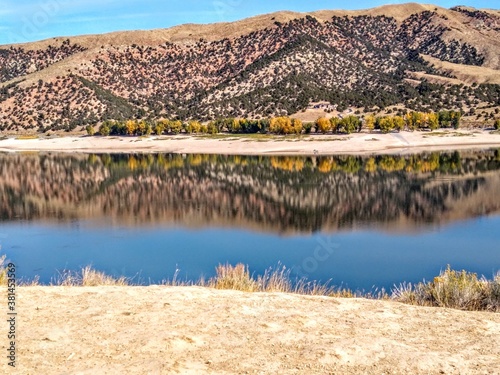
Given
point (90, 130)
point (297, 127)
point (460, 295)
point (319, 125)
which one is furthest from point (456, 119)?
point (460, 295)

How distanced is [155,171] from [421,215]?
3254cm

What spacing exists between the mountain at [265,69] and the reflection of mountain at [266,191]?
141 feet

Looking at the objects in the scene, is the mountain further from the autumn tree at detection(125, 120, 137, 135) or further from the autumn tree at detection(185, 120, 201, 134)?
the autumn tree at detection(125, 120, 137, 135)

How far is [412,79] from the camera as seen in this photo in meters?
122

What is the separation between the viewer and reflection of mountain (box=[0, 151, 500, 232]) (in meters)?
34.6

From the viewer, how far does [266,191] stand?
146ft

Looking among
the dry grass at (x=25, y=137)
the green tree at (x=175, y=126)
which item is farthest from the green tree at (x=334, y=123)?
the dry grass at (x=25, y=137)

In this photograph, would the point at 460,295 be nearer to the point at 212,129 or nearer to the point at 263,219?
the point at 263,219

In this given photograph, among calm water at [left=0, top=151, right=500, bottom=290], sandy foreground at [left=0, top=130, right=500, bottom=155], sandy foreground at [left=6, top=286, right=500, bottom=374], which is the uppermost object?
sandy foreground at [left=6, top=286, right=500, bottom=374]

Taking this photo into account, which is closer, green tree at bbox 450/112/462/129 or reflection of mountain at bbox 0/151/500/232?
reflection of mountain at bbox 0/151/500/232

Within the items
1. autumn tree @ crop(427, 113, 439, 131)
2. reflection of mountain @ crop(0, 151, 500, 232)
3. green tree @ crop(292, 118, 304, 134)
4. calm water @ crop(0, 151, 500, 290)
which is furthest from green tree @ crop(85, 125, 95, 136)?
autumn tree @ crop(427, 113, 439, 131)

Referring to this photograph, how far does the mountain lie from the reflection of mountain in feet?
141

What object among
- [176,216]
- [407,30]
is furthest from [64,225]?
[407,30]

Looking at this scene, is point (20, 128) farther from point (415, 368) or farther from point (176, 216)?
point (415, 368)
